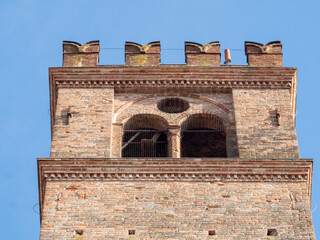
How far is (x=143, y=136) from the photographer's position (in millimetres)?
27422

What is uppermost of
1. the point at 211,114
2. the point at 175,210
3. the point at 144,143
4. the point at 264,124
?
the point at 211,114

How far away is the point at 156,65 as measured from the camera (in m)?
28.1

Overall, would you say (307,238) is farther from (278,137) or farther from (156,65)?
(156,65)

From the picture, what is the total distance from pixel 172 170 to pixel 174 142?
1.74 meters

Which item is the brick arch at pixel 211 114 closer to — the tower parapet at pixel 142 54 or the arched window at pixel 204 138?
the arched window at pixel 204 138

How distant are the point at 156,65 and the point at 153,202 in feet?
18.4

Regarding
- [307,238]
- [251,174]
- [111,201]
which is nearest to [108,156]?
[111,201]

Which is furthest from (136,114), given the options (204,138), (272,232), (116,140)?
(272,232)

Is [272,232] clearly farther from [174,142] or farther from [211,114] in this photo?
[211,114]

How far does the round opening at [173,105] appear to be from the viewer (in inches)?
1077

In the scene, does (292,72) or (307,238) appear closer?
(307,238)

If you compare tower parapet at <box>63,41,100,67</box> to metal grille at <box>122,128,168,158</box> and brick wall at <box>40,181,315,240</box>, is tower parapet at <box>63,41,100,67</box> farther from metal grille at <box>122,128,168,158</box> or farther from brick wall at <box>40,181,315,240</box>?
brick wall at <box>40,181,315,240</box>

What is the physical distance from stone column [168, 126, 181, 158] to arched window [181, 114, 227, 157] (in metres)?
0.78

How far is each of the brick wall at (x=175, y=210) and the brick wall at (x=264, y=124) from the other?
1319 mm
